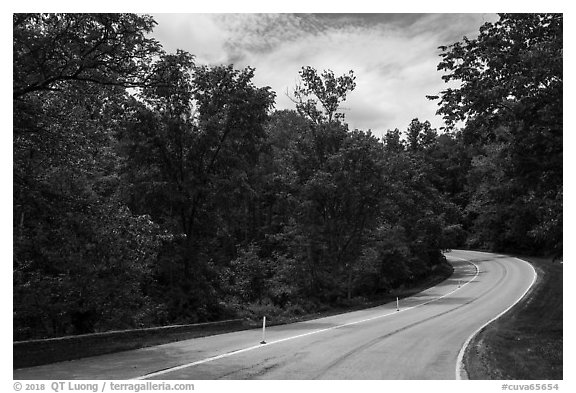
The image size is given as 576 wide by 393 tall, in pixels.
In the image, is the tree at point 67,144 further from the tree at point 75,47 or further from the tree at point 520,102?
the tree at point 520,102

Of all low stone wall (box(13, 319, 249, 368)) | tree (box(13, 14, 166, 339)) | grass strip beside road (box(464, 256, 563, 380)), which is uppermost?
tree (box(13, 14, 166, 339))

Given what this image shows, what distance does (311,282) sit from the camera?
34.9m

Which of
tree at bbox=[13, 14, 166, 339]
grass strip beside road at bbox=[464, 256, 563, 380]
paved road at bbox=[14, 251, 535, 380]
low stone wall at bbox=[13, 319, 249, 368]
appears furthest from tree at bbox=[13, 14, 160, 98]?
grass strip beside road at bbox=[464, 256, 563, 380]

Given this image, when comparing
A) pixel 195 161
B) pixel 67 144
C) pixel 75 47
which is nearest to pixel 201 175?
pixel 195 161

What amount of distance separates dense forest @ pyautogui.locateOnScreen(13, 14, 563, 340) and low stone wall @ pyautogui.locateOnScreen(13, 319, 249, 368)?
1.94 metres

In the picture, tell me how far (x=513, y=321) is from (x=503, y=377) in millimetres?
14985

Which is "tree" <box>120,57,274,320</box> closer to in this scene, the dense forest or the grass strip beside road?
the dense forest

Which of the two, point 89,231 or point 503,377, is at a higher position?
point 89,231

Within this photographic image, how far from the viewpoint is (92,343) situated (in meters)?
13.5

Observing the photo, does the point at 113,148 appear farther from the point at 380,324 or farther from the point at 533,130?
the point at 533,130

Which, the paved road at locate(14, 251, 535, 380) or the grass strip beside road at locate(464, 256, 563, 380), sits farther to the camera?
the grass strip beside road at locate(464, 256, 563, 380)

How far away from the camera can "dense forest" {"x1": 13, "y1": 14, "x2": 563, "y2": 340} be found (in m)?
12.2
